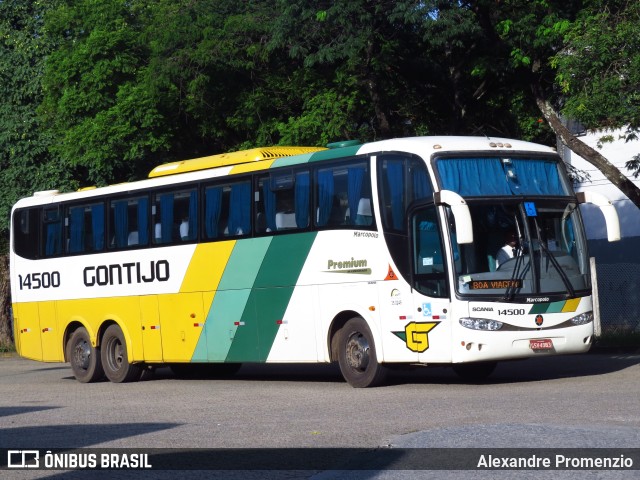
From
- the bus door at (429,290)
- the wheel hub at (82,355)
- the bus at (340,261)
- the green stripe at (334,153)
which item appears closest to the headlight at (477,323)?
the bus at (340,261)

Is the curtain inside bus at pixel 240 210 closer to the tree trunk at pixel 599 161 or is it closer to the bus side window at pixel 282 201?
the bus side window at pixel 282 201

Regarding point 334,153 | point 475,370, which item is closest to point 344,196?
point 334,153

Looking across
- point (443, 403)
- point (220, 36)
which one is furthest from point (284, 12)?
point (443, 403)

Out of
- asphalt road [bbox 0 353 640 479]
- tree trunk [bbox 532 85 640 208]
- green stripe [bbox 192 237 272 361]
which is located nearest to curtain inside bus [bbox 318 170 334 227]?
green stripe [bbox 192 237 272 361]

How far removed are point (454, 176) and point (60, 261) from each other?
32.3 feet

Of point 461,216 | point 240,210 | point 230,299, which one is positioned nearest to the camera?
point 461,216

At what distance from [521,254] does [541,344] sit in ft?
4.12

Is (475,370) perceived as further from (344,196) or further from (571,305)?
(344,196)

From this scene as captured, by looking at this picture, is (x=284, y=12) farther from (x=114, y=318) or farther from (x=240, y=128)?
(x=114, y=318)

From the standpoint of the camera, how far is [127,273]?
2203cm

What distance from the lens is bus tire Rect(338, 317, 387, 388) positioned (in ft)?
56.9

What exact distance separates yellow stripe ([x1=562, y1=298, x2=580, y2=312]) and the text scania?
294 inches

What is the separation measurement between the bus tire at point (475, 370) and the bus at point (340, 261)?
21 mm

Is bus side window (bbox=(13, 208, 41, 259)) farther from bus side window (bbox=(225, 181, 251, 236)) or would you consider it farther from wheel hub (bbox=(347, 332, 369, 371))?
wheel hub (bbox=(347, 332, 369, 371))
